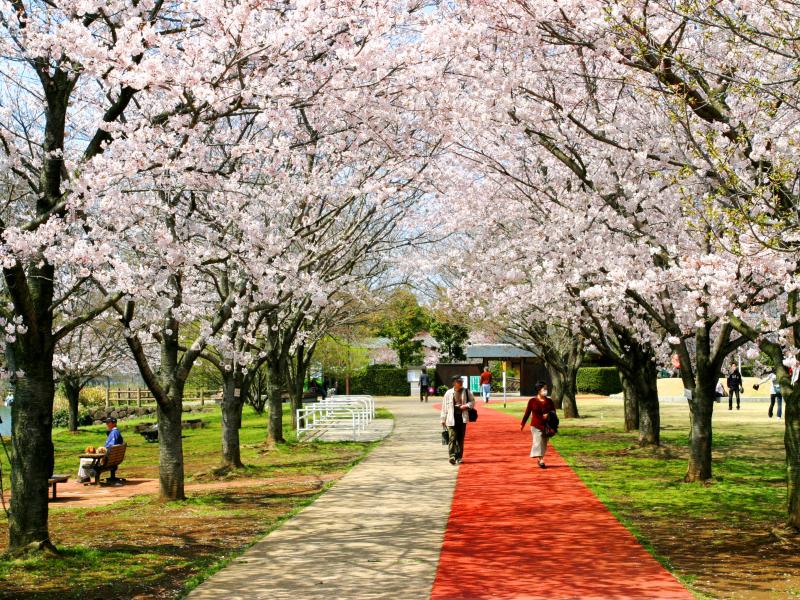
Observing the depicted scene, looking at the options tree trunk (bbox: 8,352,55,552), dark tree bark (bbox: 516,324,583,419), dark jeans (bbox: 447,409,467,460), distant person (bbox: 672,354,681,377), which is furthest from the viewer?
dark tree bark (bbox: 516,324,583,419)

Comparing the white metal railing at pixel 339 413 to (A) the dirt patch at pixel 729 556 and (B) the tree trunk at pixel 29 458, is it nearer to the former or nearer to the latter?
(A) the dirt patch at pixel 729 556

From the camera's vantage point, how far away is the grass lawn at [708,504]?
845 cm

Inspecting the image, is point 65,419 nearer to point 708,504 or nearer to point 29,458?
point 29,458

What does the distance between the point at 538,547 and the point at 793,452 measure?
3.32 meters

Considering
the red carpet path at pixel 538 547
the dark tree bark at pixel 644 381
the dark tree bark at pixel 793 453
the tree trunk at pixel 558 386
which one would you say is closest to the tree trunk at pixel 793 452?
the dark tree bark at pixel 793 453

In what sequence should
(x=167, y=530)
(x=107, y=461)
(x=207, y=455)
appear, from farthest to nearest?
(x=207, y=455)
(x=107, y=461)
(x=167, y=530)

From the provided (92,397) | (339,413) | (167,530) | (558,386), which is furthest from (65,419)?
(167,530)

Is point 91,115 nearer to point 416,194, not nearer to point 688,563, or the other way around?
point 416,194

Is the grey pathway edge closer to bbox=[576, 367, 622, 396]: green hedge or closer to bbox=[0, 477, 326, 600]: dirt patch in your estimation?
bbox=[0, 477, 326, 600]: dirt patch

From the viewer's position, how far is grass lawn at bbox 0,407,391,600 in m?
8.45

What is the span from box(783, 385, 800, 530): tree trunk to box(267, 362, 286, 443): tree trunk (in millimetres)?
15726

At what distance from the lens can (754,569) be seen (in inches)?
342

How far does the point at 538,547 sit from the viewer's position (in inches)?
378

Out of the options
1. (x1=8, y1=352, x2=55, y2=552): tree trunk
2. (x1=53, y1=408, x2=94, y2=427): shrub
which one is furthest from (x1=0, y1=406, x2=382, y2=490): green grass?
(x1=53, y1=408, x2=94, y2=427): shrub
